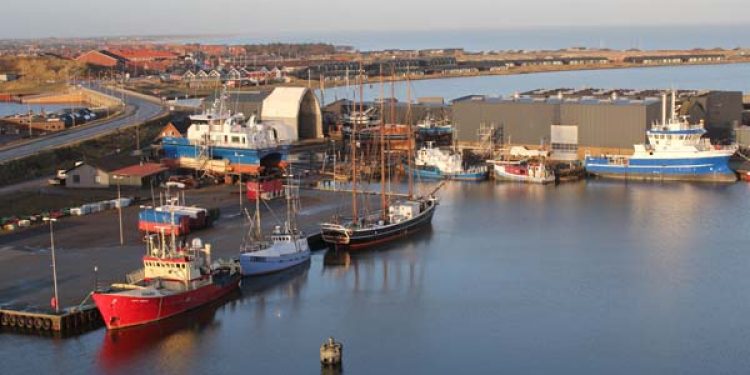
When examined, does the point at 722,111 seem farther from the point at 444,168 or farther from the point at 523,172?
the point at 444,168

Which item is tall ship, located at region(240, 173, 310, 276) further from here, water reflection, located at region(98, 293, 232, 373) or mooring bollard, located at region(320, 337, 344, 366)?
mooring bollard, located at region(320, 337, 344, 366)

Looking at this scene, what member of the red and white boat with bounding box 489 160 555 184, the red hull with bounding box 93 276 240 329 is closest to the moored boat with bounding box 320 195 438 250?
the red hull with bounding box 93 276 240 329

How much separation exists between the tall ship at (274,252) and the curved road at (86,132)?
11.5m

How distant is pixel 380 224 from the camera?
59.9ft

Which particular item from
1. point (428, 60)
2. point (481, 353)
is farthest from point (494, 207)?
point (428, 60)

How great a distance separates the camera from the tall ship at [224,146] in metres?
23.5

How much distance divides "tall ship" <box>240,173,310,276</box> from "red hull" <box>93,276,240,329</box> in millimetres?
1389

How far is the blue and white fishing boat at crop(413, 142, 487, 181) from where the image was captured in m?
25.2

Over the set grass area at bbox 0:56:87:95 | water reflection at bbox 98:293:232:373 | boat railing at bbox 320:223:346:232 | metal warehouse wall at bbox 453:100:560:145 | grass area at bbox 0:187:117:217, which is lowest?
water reflection at bbox 98:293:232:373

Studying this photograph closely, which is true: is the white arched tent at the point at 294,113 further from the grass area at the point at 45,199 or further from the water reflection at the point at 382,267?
the water reflection at the point at 382,267

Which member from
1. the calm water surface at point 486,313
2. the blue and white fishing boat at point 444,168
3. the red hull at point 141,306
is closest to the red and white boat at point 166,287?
the red hull at point 141,306

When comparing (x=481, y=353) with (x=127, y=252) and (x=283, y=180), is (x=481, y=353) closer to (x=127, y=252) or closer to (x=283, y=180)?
(x=127, y=252)

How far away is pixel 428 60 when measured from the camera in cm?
7312

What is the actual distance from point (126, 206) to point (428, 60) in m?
54.4
